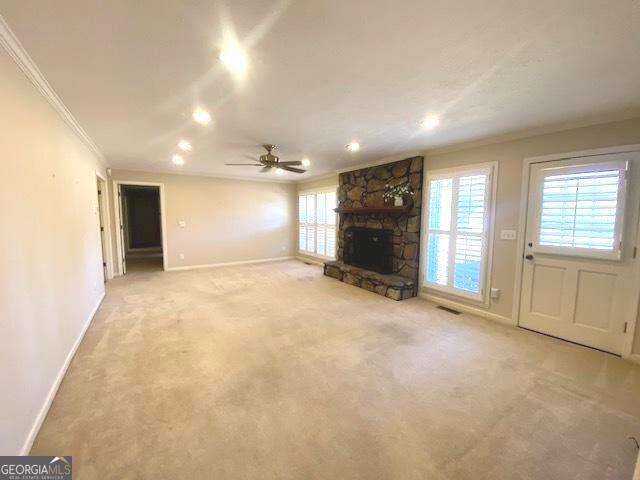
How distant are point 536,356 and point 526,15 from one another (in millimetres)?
2873

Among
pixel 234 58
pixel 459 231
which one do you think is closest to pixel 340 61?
pixel 234 58

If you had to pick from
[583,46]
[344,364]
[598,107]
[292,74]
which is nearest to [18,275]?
[292,74]

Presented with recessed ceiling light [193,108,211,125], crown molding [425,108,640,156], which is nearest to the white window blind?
crown molding [425,108,640,156]

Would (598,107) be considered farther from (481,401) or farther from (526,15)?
(481,401)

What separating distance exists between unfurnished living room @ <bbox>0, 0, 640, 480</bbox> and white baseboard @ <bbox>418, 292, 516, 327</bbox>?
3 centimetres

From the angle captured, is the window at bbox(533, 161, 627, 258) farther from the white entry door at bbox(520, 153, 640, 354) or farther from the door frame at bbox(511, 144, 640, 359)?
the door frame at bbox(511, 144, 640, 359)

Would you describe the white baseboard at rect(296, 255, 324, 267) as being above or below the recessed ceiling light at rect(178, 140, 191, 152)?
below

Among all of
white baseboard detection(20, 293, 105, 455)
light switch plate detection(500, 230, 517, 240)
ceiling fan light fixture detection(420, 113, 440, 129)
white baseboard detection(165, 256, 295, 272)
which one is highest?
ceiling fan light fixture detection(420, 113, 440, 129)

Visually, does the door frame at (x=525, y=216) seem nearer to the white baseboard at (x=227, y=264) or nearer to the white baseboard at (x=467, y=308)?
the white baseboard at (x=467, y=308)

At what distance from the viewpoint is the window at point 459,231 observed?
3.66m

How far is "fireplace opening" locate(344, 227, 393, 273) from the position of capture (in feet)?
16.4

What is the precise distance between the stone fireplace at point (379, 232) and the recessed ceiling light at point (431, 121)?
1.32 metres

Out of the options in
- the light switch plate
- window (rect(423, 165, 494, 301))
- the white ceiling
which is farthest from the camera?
window (rect(423, 165, 494, 301))

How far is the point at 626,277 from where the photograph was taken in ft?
8.67
